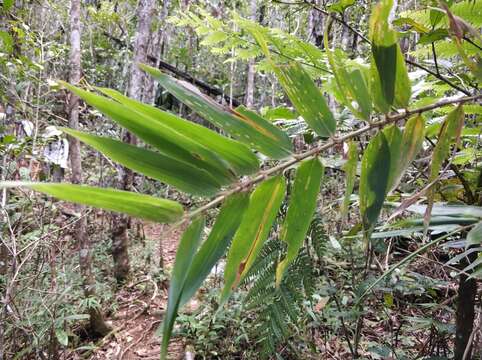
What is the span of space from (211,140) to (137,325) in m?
3.35

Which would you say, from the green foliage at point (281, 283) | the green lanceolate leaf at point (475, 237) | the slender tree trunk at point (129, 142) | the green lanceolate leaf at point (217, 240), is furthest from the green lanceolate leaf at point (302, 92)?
the slender tree trunk at point (129, 142)

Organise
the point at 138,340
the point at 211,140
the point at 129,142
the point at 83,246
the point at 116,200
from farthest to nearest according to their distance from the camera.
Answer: the point at 129,142 → the point at 83,246 → the point at 138,340 → the point at 211,140 → the point at 116,200

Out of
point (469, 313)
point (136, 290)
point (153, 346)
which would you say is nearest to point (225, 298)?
point (469, 313)

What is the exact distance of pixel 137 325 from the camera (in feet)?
11.2

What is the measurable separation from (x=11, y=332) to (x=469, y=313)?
2872 mm

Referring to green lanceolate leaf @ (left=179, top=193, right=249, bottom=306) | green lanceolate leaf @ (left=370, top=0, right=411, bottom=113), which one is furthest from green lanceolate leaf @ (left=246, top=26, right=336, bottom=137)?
green lanceolate leaf @ (left=179, top=193, right=249, bottom=306)

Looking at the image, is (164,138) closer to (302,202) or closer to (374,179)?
(302,202)

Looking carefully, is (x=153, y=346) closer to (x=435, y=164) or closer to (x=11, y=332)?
(x=11, y=332)

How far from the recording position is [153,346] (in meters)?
3.09

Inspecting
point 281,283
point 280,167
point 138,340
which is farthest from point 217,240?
point 138,340

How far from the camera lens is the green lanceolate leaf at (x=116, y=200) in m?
0.44

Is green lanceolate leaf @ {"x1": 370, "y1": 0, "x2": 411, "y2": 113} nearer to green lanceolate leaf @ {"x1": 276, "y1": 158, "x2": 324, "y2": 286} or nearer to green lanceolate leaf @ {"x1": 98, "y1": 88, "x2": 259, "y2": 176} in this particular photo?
green lanceolate leaf @ {"x1": 276, "y1": 158, "x2": 324, "y2": 286}

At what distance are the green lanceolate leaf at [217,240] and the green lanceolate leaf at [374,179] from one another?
0.81ft

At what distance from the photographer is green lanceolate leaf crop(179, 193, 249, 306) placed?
0.53 metres
